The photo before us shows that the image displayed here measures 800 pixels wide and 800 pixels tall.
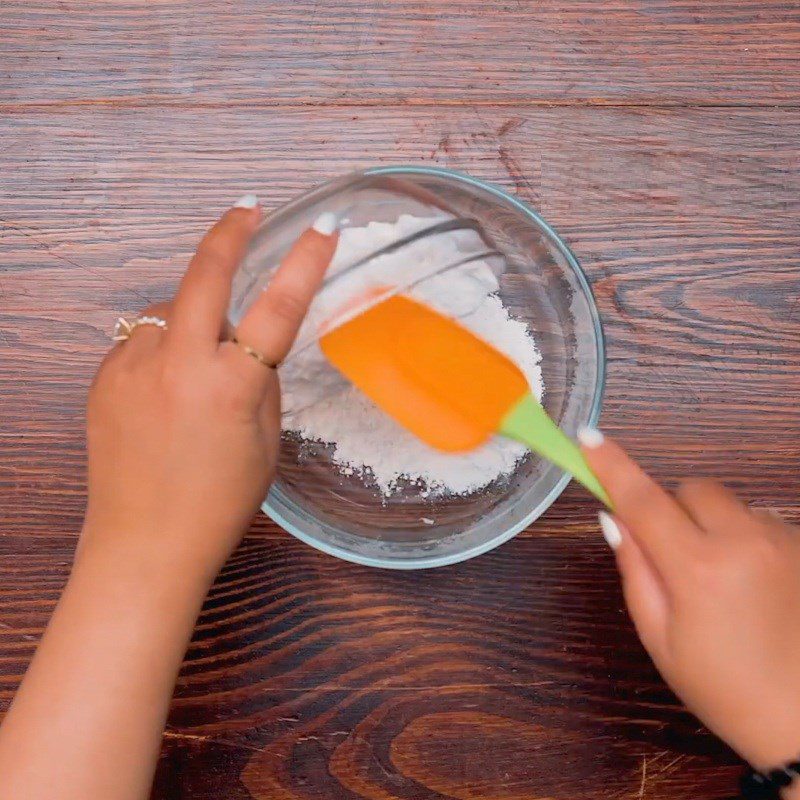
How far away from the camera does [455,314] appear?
0.73 metres

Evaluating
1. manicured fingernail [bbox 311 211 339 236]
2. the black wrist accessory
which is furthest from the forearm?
the black wrist accessory

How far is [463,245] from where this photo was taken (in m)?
0.65

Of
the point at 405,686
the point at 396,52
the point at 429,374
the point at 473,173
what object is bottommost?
the point at 405,686

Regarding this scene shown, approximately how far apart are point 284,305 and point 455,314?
0.23m

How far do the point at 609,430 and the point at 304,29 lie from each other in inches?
19.3

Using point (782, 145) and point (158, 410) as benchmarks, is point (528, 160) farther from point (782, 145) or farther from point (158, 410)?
point (158, 410)

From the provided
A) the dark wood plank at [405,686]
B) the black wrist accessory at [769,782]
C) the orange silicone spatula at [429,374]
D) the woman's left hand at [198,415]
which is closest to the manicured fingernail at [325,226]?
the woman's left hand at [198,415]

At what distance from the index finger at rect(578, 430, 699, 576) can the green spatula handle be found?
19mm

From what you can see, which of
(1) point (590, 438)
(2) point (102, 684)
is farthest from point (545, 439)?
(2) point (102, 684)

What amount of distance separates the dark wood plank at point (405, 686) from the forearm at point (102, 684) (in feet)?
0.58

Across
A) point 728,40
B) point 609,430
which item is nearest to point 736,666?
point 609,430

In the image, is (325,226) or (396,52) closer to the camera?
(325,226)

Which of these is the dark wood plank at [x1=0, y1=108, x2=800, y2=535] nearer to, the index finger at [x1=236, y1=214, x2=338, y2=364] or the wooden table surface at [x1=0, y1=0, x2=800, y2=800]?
the wooden table surface at [x1=0, y1=0, x2=800, y2=800]

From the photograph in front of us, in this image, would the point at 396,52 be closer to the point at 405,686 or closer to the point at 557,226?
the point at 557,226
